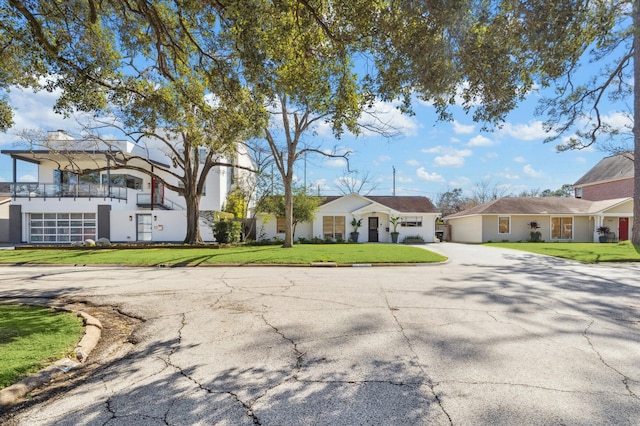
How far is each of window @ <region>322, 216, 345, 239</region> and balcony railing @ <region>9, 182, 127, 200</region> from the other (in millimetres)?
17232

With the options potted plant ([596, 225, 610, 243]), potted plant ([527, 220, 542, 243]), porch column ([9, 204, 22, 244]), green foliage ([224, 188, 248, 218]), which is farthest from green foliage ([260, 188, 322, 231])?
potted plant ([596, 225, 610, 243])

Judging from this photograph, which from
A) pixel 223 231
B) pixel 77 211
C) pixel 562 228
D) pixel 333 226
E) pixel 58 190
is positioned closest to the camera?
pixel 223 231

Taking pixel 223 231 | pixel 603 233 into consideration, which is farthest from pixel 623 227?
pixel 223 231

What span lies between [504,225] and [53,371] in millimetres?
36121

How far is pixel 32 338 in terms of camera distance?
17.4 ft

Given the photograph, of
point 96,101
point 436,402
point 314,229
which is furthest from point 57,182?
point 436,402

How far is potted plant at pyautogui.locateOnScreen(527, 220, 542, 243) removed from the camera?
109ft

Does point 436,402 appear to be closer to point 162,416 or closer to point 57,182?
point 162,416

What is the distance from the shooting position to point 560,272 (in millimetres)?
13141

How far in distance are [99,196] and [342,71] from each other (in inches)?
1048

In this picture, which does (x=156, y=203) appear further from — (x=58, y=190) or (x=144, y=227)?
(x=58, y=190)

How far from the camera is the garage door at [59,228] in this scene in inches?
1148

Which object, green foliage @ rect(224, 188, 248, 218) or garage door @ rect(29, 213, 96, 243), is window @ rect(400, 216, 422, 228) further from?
garage door @ rect(29, 213, 96, 243)

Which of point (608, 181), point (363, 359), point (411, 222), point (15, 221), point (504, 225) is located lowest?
point (363, 359)
